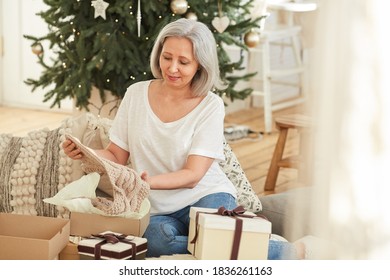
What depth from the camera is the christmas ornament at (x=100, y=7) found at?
12.2 ft

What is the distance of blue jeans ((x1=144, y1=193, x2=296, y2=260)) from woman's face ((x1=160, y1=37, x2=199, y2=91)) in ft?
1.23

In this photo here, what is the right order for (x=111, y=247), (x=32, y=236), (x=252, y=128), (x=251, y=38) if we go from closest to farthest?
(x=111, y=247)
(x=32, y=236)
(x=251, y=38)
(x=252, y=128)

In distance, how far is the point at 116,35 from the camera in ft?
12.8

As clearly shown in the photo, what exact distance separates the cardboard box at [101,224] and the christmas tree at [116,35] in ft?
5.77

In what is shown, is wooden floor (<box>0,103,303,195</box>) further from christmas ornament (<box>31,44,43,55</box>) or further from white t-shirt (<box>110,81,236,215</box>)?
white t-shirt (<box>110,81,236,215</box>)

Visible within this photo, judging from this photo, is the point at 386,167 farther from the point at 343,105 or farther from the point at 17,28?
the point at 17,28

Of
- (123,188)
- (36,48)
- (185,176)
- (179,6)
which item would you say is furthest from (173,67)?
(36,48)

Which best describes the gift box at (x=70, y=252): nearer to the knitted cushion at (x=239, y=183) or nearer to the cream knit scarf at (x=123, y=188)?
the cream knit scarf at (x=123, y=188)

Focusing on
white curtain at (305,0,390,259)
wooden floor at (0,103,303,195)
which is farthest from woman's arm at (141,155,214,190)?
wooden floor at (0,103,303,195)

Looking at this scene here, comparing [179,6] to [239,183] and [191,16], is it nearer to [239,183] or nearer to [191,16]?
[191,16]

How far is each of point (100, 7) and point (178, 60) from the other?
155 centimetres
